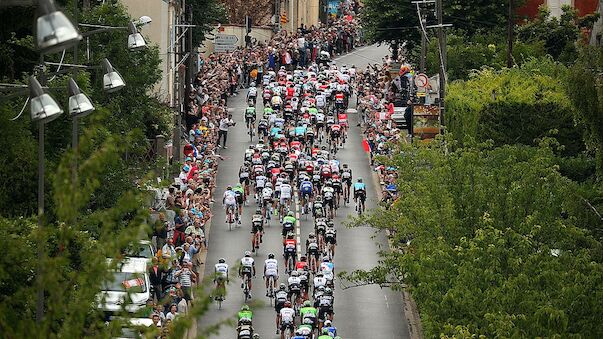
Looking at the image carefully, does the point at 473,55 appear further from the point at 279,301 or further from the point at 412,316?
the point at 279,301

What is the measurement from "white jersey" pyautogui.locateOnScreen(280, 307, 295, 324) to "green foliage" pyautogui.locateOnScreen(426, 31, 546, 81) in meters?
32.3

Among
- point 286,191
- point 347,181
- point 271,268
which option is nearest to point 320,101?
point 347,181

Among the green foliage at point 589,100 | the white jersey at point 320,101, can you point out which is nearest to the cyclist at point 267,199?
the white jersey at point 320,101

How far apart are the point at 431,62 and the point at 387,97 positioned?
3.96 meters

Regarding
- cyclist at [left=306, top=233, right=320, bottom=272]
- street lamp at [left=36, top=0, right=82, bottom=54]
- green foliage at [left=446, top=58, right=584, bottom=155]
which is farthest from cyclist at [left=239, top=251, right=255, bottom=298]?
street lamp at [left=36, top=0, right=82, bottom=54]

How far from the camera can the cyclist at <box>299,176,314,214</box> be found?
208 ft

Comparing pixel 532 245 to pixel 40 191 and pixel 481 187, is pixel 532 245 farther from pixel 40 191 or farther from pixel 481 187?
pixel 40 191

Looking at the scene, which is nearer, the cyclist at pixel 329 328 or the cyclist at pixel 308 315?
the cyclist at pixel 329 328

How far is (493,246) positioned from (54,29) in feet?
67.2

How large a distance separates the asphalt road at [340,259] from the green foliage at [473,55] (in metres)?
5.48

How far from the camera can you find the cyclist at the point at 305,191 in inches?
2500

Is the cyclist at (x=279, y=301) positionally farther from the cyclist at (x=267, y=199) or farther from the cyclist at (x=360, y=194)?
the cyclist at (x=360, y=194)

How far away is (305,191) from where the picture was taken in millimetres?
63531

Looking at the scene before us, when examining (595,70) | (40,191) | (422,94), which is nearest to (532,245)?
(595,70)
